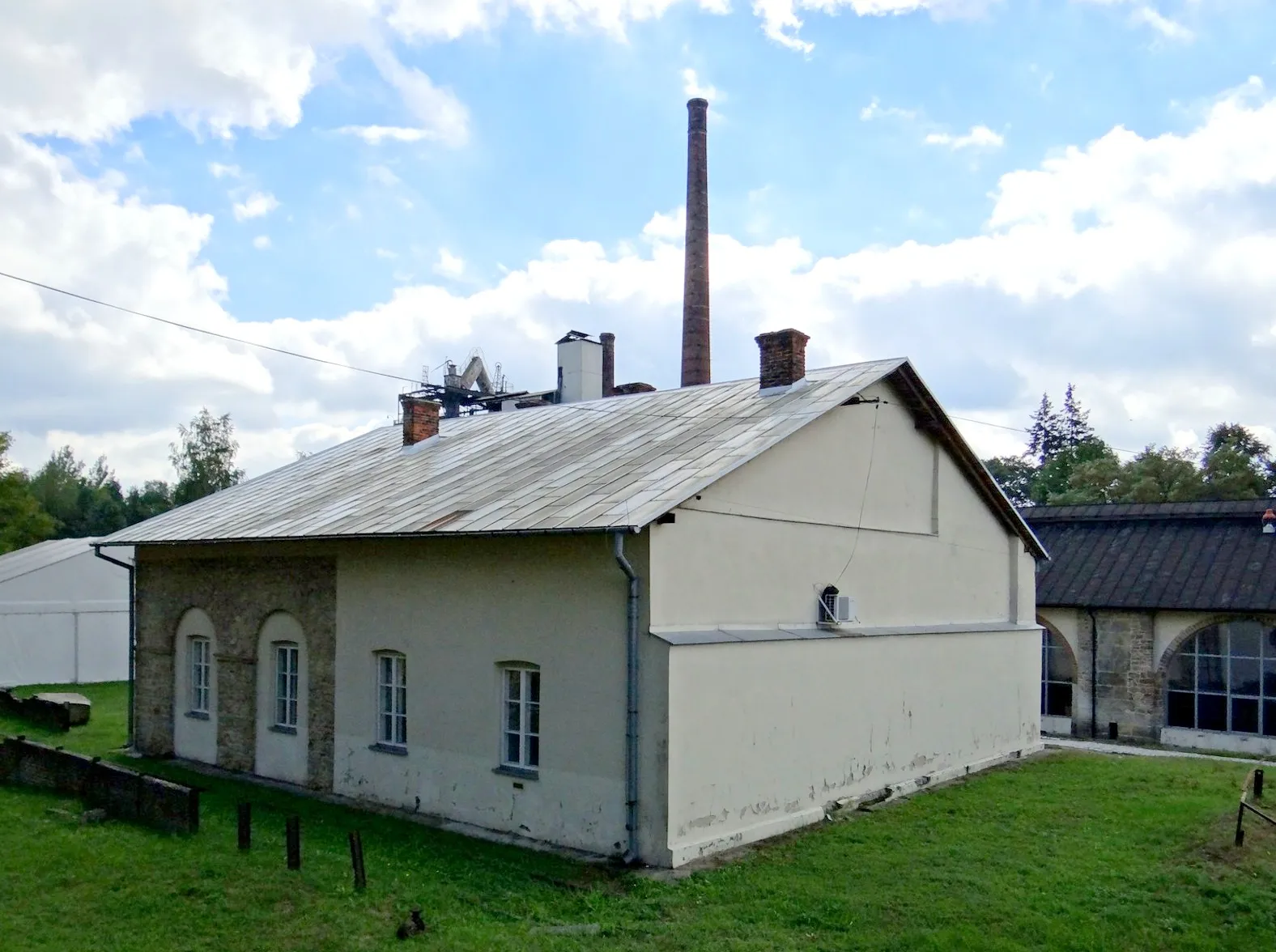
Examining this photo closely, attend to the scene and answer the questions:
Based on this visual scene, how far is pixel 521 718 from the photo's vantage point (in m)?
12.6

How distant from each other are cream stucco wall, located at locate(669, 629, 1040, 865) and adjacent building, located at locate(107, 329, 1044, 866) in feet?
0.13

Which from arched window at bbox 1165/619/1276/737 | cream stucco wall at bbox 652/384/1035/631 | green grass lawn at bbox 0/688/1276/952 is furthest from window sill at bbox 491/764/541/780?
arched window at bbox 1165/619/1276/737

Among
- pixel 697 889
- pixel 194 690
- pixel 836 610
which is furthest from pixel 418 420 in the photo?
pixel 697 889

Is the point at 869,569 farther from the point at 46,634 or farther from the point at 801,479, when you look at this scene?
the point at 46,634

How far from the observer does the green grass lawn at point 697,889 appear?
8984 millimetres

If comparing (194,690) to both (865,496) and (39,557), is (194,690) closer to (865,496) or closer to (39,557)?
(865,496)

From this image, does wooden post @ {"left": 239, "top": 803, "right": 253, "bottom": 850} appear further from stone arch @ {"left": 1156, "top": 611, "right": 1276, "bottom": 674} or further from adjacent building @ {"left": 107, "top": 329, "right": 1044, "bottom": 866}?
stone arch @ {"left": 1156, "top": 611, "right": 1276, "bottom": 674}

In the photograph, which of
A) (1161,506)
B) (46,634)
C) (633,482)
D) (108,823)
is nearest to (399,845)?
(108,823)

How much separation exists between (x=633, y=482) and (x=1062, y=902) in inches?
236

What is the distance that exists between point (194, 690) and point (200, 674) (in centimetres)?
31

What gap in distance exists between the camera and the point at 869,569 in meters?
15.3

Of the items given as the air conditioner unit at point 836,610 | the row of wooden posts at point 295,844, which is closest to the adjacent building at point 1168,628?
the air conditioner unit at point 836,610

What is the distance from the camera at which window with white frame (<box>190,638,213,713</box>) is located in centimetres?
Answer: 1822

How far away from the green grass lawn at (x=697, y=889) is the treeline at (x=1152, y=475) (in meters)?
25.6
